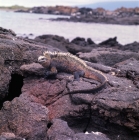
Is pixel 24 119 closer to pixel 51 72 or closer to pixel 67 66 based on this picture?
pixel 51 72

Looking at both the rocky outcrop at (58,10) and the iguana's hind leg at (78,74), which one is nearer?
the iguana's hind leg at (78,74)

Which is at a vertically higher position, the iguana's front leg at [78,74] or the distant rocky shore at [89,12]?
the iguana's front leg at [78,74]

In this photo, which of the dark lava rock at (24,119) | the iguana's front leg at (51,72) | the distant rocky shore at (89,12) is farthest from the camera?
the distant rocky shore at (89,12)

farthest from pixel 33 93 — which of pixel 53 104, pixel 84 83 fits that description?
pixel 84 83

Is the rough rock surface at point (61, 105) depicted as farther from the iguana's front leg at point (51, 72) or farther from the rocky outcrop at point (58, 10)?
the rocky outcrop at point (58, 10)

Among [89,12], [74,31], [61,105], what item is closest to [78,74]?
[61,105]

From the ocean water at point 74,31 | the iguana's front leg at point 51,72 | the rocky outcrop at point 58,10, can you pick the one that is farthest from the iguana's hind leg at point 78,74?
the rocky outcrop at point 58,10
